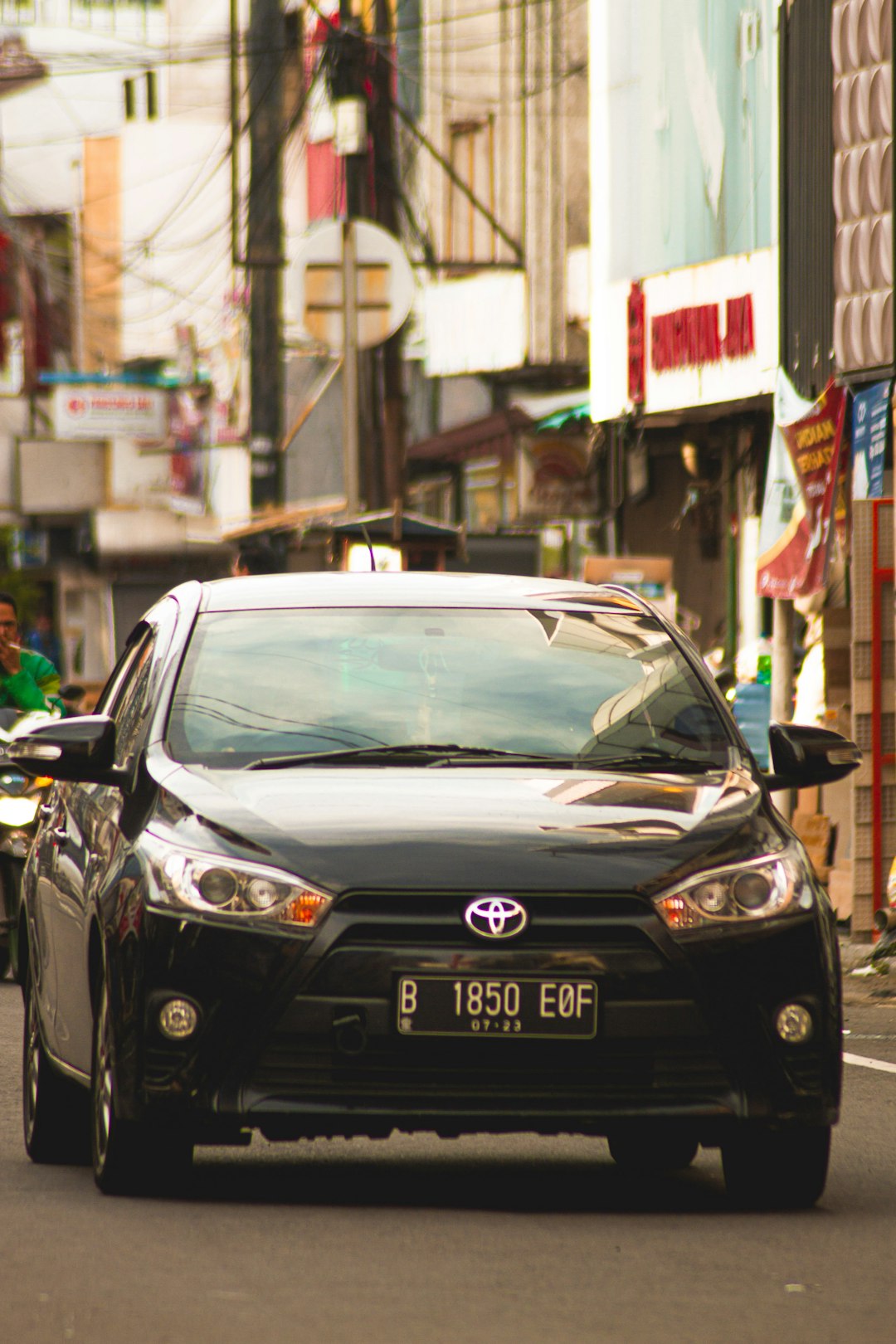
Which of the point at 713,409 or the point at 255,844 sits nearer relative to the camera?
the point at 255,844

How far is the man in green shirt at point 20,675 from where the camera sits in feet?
49.0

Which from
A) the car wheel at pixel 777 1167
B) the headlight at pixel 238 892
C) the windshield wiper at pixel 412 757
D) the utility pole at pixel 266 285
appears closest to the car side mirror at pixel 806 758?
the windshield wiper at pixel 412 757

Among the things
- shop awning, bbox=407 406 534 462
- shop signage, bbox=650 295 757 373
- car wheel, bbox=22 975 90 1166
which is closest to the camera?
car wheel, bbox=22 975 90 1166

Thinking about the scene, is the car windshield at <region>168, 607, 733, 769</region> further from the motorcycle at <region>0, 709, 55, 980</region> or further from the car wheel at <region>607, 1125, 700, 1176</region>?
the motorcycle at <region>0, 709, 55, 980</region>

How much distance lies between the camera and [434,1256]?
5996mm

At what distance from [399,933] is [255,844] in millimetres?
386

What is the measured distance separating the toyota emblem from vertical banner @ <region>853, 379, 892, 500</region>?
10460 millimetres

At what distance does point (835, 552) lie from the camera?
17.9m

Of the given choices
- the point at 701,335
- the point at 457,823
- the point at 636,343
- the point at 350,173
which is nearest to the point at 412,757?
the point at 457,823

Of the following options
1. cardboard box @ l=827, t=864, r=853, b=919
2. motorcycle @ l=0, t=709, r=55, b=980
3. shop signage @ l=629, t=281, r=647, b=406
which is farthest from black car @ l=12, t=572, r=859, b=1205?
shop signage @ l=629, t=281, r=647, b=406

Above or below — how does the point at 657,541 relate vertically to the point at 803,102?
below

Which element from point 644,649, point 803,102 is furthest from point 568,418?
point 644,649

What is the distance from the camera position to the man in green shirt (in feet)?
49.0

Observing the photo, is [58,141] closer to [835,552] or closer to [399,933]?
[835,552]
